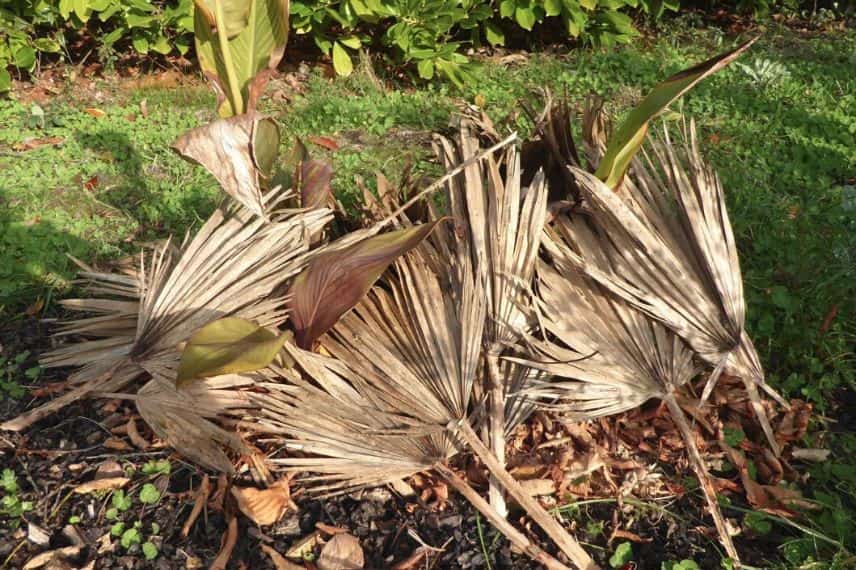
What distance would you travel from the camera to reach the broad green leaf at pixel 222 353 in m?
1.57

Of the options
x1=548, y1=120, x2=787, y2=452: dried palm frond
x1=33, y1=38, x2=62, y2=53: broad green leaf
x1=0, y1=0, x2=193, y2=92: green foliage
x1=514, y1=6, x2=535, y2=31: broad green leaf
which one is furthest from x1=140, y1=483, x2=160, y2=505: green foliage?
x1=514, y1=6, x2=535, y2=31: broad green leaf

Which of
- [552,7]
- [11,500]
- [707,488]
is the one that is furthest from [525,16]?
[11,500]

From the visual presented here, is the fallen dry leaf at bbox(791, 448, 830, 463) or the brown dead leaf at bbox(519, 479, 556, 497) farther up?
the brown dead leaf at bbox(519, 479, 556, 497)

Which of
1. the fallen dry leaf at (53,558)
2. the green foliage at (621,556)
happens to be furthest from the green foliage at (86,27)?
the green foliage at (621,556)

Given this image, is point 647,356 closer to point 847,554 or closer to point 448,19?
point 847,554

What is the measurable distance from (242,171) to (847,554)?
1804mm

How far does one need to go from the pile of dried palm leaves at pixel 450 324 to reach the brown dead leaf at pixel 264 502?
0.20 ft

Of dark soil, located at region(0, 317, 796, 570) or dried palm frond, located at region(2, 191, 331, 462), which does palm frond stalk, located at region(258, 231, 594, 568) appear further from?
dried palm frond, located at region(2, 191, 331, 462)

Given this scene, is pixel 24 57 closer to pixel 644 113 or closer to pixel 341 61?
pixel 341 61

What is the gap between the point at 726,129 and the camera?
12.8 feet

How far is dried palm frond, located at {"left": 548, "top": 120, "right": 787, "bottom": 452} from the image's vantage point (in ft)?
6.70

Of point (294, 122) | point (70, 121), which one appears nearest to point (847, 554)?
point (294, 122)

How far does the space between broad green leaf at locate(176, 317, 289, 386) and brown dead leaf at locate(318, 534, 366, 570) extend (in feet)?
1.88

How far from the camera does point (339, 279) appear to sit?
1921 millimetres
